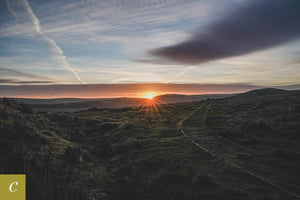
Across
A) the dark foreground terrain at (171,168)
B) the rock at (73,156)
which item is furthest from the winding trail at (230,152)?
the rock at (73,156)

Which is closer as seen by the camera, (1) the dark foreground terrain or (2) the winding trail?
(1) the dark foreground terrain

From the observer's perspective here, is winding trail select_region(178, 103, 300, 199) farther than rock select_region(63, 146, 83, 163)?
No

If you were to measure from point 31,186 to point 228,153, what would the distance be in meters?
9.74

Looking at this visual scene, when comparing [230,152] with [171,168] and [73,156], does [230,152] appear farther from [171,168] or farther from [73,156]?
[73,156]

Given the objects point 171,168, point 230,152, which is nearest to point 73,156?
point 171,168

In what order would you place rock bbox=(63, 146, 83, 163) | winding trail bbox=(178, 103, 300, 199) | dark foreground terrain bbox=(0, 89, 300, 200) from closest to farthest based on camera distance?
1. dark foreground terrain bbox=(0, 89, 300, 200)
2. winding trail bbox=(178, 103, 300, 199)
3. rock bbox=(63, 146, 83, 163)

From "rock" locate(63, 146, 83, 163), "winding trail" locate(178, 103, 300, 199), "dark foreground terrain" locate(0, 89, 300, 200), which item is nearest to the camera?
"dark foreground terrain" locate(0, 89, 300, 200)

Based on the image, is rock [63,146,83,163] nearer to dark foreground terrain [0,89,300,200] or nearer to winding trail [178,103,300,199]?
dark foreground terrain [0,89,300,200]

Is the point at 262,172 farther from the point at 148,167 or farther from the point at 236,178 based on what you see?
the point at 148,167

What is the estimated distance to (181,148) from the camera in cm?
1257

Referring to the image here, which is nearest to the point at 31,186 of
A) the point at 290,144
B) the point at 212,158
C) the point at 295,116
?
the point at 212,158

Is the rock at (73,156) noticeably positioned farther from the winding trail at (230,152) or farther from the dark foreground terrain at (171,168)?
the winding trail at (230,152)

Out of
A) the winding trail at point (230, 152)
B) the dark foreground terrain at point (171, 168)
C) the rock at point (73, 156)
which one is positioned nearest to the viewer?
the dark foreground terrain at point (171, 168)

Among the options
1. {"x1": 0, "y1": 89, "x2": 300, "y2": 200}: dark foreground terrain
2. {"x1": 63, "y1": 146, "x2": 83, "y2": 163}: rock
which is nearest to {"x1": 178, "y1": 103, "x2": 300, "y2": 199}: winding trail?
{"x1": 0, "y1": 89, "x2": 300, "y2": 200}: dark foreground terrain
